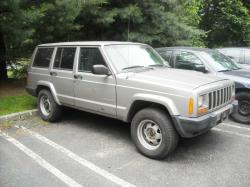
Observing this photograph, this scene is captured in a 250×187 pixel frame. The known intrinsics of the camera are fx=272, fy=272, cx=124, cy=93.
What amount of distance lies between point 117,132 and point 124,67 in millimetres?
1566

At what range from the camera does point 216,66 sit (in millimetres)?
6809

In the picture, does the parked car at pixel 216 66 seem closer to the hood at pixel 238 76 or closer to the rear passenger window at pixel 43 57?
the hood at pixel 238 76

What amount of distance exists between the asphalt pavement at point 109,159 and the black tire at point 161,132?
15 cm

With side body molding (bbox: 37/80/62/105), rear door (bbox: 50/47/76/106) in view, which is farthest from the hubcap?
side body molding (bbox: 37/80/62/105)

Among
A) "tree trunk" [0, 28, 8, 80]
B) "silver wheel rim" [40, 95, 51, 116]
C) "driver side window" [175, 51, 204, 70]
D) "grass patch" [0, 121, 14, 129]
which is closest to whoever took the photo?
"grass patch" [0, 121, 14, 129]

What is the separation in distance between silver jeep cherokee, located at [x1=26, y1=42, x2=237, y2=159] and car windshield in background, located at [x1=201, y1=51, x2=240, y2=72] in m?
1.63

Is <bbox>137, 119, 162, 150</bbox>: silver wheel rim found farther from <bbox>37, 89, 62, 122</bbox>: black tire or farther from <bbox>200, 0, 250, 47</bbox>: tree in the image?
<bbox>200, 0, 250, 47</bbox>: tree

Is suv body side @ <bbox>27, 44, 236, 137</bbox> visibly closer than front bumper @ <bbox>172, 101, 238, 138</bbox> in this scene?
No

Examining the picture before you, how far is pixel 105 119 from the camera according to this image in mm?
6828

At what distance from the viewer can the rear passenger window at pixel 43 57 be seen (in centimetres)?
660

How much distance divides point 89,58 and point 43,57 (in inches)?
70.2

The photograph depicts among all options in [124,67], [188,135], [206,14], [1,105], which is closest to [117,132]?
[124,67]

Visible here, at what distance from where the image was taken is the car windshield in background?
6.84 m

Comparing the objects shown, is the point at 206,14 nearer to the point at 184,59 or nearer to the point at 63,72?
the point at 184,59
